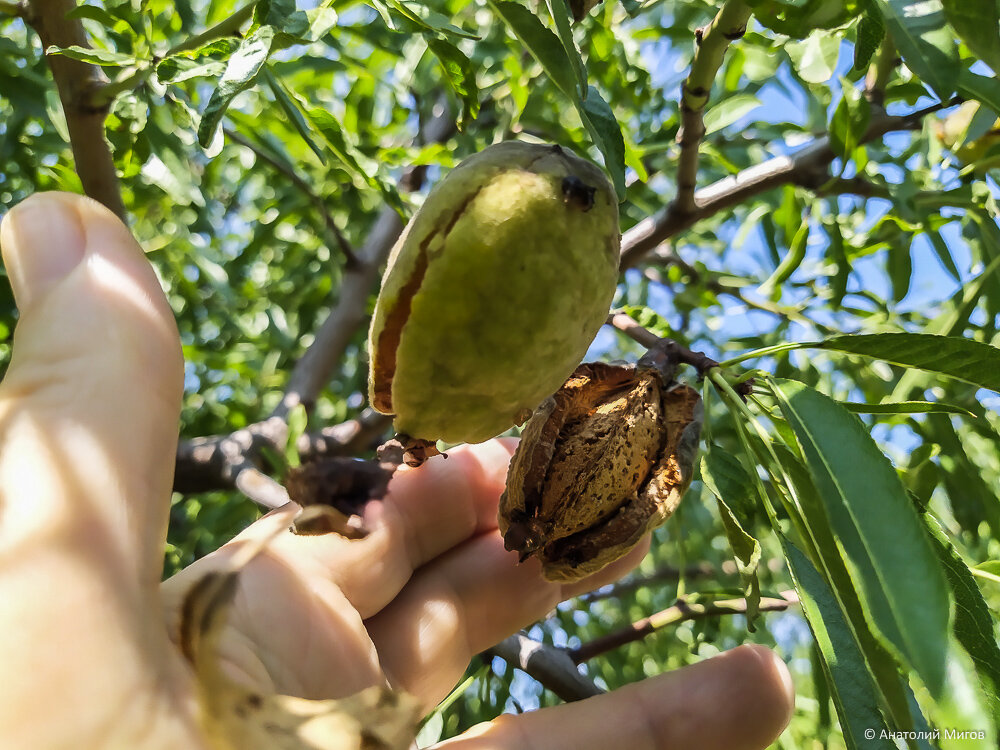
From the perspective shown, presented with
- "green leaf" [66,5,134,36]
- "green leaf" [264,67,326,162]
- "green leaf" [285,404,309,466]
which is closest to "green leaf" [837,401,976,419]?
"green leaf" [264,67,326,162]

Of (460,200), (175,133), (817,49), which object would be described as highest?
(817,49)

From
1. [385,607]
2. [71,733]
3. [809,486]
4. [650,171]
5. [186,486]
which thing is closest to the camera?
[71,733]

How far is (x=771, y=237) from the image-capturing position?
211cm

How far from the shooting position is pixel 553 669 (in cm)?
150

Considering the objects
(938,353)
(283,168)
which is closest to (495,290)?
(938,353)

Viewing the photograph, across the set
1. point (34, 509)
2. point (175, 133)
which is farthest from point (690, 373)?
point (34, 509)

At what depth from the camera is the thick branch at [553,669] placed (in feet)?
4.84

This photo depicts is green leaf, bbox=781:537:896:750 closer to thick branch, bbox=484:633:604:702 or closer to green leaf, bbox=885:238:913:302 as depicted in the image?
thick branch, bbox=484:633:604:702

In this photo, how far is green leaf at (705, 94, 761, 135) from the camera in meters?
1.67

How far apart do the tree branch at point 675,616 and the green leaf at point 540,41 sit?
3.41ft

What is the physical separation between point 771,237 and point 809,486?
1249 mm

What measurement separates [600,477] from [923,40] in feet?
2.33

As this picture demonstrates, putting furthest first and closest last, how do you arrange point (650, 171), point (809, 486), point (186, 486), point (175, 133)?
point (650, 171) < point (186, 486) < point (175, 133) < point (809, 486)

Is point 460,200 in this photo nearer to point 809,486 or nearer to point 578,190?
point 578,190
